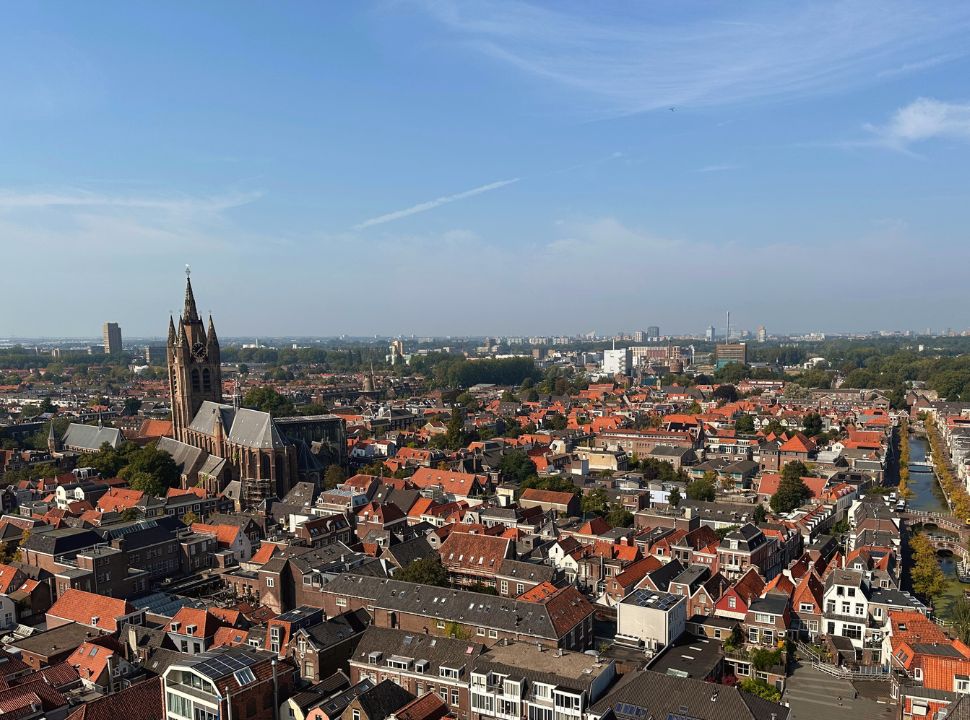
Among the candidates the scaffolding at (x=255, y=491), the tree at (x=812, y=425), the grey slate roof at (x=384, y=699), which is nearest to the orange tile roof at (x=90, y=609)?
the grey slate roof at (x=384, y=699)

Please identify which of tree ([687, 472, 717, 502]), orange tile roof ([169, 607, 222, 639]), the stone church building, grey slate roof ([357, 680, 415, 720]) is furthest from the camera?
the stone church building

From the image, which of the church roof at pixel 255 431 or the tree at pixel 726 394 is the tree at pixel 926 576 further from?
the tree at pixel 726 394

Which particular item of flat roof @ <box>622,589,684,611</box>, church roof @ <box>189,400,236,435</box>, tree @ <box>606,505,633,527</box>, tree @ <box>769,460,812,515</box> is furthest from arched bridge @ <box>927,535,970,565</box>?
church roof @ <box>189,400,236,435</box>

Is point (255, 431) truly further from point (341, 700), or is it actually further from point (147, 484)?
point (341, 700)

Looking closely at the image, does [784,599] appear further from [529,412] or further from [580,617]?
[529,412]

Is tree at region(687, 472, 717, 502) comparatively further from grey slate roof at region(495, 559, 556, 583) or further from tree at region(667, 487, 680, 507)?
grey slate roof at region(495, 559, 556, 583)
